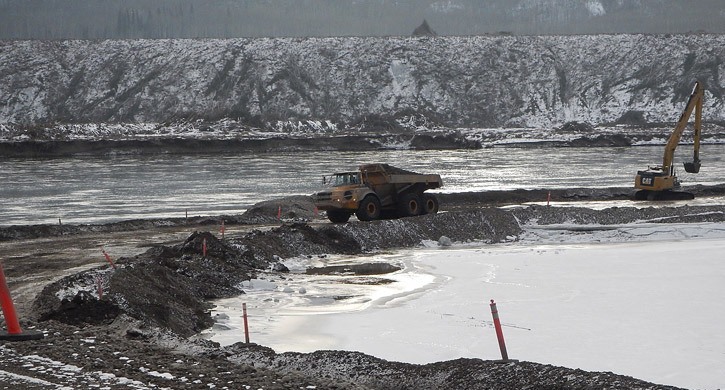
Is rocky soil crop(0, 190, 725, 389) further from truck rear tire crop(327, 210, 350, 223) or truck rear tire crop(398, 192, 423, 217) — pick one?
truck rear tire crop(398, 192, 423, 217)

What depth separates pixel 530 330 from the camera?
12844mm

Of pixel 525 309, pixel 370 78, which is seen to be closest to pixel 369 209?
pixel 525 309

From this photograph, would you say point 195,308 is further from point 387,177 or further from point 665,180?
point 665,180

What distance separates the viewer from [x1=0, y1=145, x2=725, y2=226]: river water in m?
34.3

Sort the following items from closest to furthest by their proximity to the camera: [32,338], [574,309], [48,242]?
[32,338] → [574,309] → [48,242]

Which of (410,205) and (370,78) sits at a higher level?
(370,78)

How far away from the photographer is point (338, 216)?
2786 cm

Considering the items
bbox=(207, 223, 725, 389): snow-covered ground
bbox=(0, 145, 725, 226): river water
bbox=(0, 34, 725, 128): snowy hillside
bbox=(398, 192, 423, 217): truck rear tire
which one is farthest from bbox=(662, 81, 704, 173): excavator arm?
bbox=(0, 34, 725, 128): snowy hillside

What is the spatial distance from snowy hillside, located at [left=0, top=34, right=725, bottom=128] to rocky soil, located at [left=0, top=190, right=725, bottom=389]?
3230 inches

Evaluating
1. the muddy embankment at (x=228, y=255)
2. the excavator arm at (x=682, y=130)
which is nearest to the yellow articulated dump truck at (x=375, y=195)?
the muddy embankment at (x=228, y=255)

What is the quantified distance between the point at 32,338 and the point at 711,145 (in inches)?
3182

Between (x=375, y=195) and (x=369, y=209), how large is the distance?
0.55 meters

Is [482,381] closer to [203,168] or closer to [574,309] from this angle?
[574,309]

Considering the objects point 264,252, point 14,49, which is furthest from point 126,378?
point 14,49
